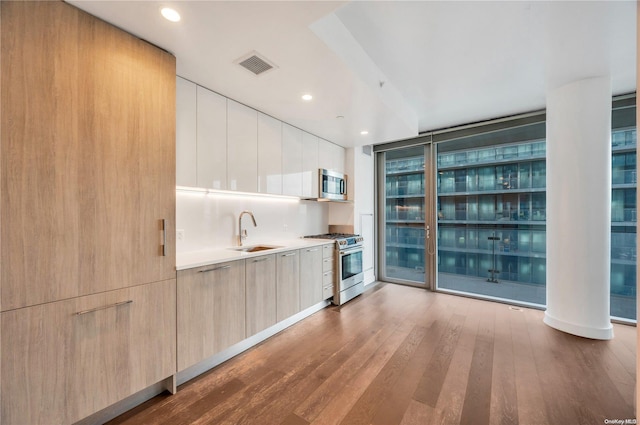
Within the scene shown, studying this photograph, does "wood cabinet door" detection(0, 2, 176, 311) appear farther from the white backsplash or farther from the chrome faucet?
the chrome faucet

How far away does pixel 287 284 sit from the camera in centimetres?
283

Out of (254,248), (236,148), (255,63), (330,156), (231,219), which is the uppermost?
(255,63)

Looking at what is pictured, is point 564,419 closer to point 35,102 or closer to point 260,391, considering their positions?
point 260,391

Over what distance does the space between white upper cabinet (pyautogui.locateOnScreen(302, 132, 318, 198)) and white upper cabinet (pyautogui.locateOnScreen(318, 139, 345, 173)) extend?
13 cm

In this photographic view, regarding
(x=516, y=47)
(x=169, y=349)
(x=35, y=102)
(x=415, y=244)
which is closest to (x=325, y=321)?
(x=169, y=349)

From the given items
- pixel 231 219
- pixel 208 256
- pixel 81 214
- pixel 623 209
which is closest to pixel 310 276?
pixel 231 219

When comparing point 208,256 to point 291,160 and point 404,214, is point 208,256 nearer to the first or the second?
point 291,160

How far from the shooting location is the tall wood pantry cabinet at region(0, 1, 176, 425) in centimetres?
124

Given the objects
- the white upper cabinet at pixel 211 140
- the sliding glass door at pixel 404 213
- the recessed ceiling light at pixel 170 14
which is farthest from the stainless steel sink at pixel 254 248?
the sliding glass door at pixel 404 213

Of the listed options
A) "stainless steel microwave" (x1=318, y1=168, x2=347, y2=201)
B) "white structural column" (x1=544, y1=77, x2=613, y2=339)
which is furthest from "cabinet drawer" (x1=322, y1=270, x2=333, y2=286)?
"white structural column" (x1=544, y1=77, x2=613, y2=339)

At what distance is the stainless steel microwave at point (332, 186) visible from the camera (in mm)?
3811

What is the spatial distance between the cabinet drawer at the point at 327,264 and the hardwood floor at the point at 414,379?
674 mm

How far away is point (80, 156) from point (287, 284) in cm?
205

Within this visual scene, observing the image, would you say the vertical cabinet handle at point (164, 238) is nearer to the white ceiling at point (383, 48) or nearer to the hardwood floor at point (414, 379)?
the hardwood floor at point (414, 379)
